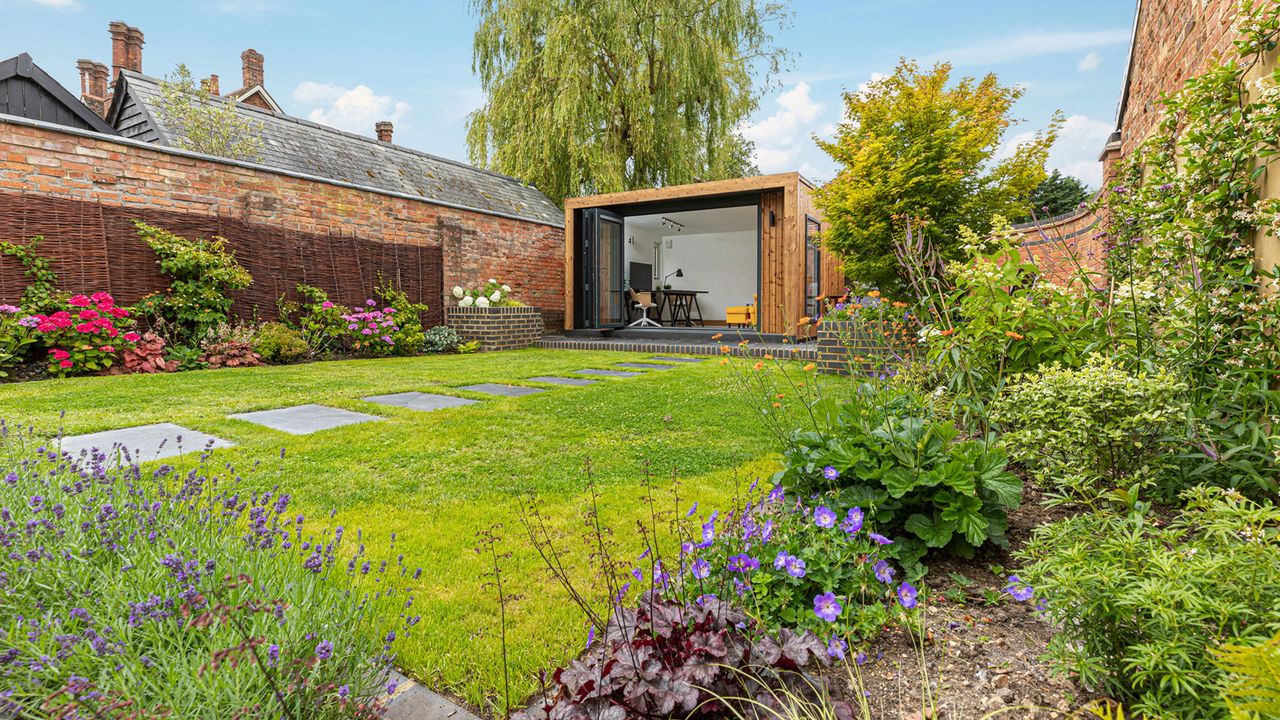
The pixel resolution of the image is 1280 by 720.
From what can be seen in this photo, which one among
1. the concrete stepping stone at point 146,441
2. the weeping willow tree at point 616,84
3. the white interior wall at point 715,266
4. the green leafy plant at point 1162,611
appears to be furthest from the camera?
the white interior wall at point 715,266

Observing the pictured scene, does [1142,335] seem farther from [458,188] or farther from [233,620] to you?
[458,188]

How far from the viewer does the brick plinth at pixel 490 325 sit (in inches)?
350

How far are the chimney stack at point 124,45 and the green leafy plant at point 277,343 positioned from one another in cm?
1353

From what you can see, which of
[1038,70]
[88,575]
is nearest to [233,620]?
[88,575]

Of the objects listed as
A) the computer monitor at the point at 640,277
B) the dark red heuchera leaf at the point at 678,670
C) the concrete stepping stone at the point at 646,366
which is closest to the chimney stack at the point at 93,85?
the computer monitor at the point at 640,277

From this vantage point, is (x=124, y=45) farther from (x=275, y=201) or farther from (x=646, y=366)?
(x=646, y=366)

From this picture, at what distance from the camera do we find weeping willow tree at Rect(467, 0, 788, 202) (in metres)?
11.7

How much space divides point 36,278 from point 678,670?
733 cm

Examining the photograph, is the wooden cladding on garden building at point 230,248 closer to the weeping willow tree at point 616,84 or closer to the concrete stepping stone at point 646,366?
the concrete stepping stone at point 646,366

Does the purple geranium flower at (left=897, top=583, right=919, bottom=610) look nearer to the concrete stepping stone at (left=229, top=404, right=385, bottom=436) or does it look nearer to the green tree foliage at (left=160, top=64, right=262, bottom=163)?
the concrete stepping stone at (left=229, top=404, right=385, bottom=436)

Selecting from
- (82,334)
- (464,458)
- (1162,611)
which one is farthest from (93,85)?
(1162,611)

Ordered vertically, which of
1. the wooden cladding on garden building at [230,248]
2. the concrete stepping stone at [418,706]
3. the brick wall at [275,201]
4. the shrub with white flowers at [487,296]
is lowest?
the concrete stepping stone at [418,706]

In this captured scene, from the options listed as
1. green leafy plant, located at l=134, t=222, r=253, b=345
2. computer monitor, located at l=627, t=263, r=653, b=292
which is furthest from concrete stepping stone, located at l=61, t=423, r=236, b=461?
computer monitor, located at l=627, t=263, r=653, b=292

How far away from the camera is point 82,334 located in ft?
17.5
